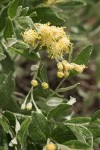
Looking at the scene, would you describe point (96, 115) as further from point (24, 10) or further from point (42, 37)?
point (24, 10)

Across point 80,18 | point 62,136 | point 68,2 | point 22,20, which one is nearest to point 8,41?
point 22,20

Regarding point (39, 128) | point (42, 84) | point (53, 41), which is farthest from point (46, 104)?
point (53, 41)

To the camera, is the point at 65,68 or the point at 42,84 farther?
the point at 42,84

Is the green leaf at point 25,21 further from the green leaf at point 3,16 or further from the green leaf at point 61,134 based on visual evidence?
the green leaf at point 61,134

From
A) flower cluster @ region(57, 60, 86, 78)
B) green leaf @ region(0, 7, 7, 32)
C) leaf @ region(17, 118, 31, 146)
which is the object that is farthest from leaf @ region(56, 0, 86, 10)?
leaf @ region(17, 118, 31, 146)

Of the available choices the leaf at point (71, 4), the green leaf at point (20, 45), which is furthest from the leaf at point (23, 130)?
the leaf at point (71, 4)

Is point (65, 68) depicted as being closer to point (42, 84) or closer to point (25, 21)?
point (42, 84)
